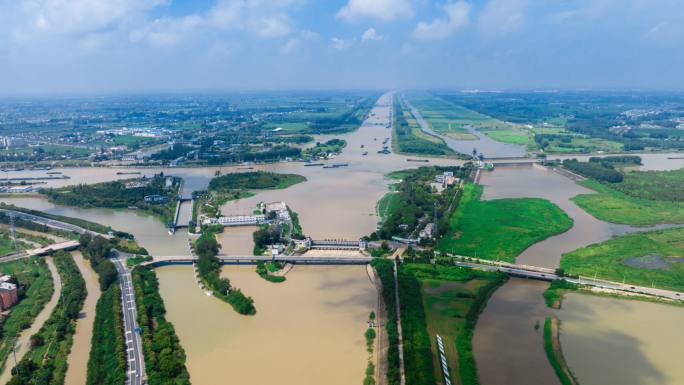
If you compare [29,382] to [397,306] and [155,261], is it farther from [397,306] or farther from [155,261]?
[397,306]

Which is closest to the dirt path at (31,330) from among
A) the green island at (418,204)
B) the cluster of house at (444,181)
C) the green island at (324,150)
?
the green island at (418,204)

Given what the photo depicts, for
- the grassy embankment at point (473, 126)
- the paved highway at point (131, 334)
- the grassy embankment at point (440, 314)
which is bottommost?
the grassy embankment at point (440, 314)

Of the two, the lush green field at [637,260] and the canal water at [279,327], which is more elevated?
the lush green field at [637,260]

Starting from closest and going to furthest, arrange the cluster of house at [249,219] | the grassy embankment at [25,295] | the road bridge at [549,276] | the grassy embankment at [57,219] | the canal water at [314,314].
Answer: the canal water at [314,314] → the grassy embankment at [25,295] → the road bridge at [549,276] → the grassy embankment at [57,219] → the cluster of house at [249,219]

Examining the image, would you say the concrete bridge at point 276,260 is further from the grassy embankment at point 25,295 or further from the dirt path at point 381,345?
the grassy embankment at point 25,295

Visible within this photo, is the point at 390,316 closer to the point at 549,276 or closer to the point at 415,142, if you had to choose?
the point at 549,276

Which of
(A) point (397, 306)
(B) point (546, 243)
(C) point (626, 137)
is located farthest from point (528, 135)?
(A) point (397, 306)

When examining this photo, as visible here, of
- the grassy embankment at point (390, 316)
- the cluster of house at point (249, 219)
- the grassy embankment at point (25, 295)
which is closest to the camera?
the grassy embankment at point (390, 316)

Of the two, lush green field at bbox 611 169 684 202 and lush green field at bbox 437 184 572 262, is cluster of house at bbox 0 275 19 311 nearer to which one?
lush green field at bbox 437 184 572 262
